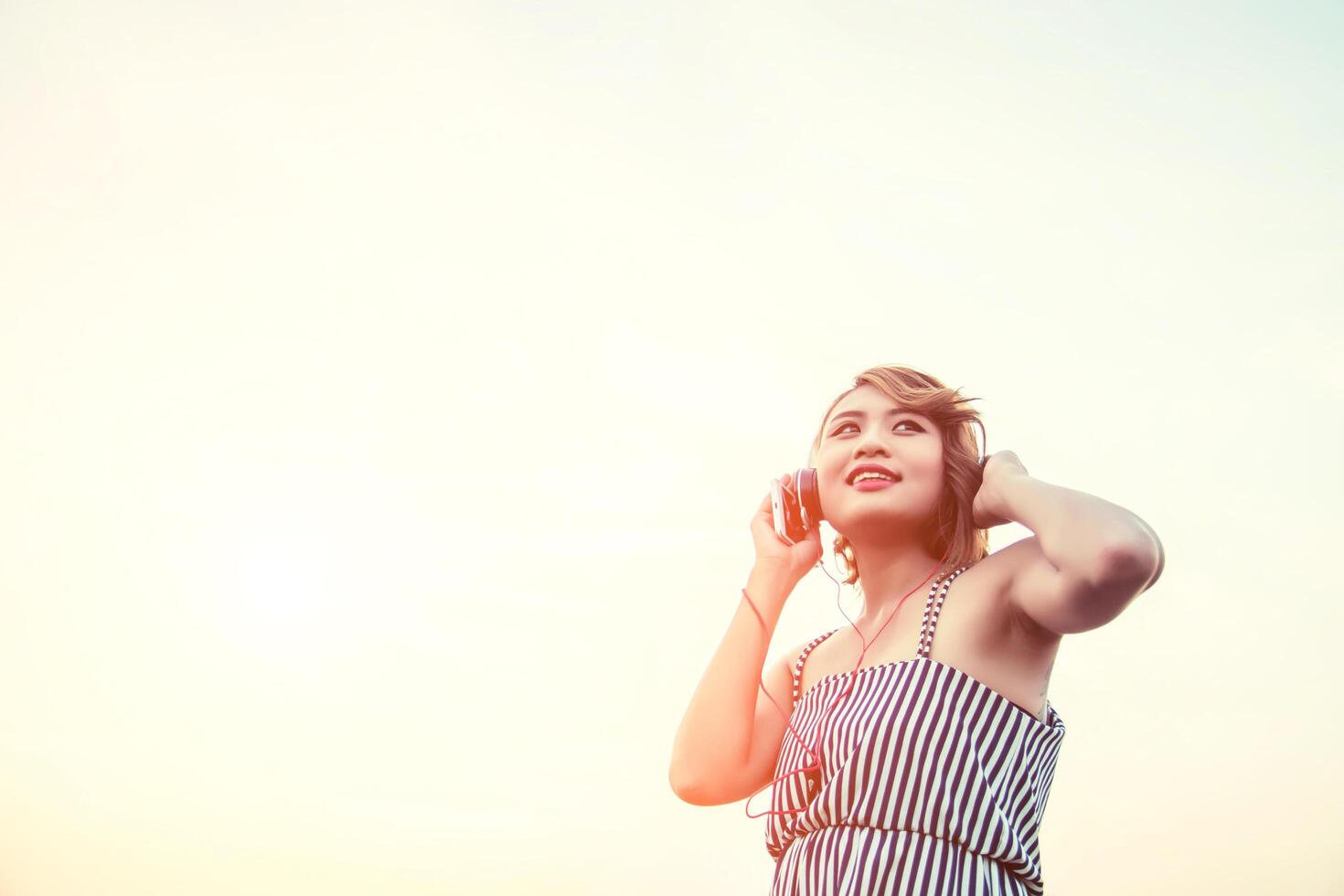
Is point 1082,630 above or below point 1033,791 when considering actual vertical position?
above

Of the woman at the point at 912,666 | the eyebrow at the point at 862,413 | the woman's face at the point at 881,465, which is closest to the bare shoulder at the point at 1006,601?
the woman at the point at 912,666

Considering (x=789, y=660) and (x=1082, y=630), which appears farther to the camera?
(x=789, y=660)

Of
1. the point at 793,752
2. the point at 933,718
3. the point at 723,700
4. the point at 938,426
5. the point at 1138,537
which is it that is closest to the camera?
the point at 1138,537

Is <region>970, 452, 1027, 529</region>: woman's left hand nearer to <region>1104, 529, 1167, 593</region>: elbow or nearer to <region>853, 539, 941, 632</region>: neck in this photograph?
<region>853, 539, 941, 632</region>: neck

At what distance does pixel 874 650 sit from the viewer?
2.23 meters

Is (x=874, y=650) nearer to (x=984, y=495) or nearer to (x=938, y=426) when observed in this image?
(x=984, y=495)

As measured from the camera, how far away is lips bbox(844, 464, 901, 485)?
235 centimetres

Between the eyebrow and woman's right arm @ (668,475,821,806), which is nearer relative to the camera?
woman's right arm @ (668,475,821,806)

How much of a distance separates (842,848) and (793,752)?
279mm

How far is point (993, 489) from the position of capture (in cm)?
219

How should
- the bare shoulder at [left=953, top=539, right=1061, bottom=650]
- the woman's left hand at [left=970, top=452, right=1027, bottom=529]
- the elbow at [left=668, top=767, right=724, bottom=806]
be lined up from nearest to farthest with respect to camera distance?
1. the bare shoulder at [left=953, top=539, right=1061, bottom=650]
2. the woman's left hand at [left=970, top=452, right=1027, bottom=529]
3. the elbow at [left=668, top=767, right=724, bottom=806]

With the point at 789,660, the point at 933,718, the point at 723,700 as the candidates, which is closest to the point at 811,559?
the point at 789,660

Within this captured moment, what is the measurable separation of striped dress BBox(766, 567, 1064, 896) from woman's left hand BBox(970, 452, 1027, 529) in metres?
0.37

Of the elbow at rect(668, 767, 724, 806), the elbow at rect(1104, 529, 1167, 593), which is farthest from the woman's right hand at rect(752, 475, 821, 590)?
the elbow at rect(1104, 529, 1167, 593)
